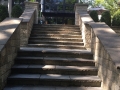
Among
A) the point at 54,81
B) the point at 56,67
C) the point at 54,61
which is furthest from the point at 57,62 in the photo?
the point at 54,81

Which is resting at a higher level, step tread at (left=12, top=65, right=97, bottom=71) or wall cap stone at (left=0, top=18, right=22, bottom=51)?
wall cap stone at (left=0, top=18, right=22, bottom=51)

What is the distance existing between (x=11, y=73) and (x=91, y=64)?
1951mm

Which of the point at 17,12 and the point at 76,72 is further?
the point at 17,12

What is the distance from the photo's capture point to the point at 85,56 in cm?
461

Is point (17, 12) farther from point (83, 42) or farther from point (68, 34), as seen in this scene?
point (83, 42)

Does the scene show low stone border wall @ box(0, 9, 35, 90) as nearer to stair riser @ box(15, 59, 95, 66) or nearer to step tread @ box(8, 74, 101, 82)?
step tread @ box(8, 74, 101, 82)

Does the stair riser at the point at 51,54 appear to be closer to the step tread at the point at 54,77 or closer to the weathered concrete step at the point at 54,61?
the weathered concrete step at the point at 54,61

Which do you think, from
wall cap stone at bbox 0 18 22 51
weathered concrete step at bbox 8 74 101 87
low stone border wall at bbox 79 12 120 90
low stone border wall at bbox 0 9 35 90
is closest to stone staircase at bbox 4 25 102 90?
weathered concrete step at bbox 8 74 101 87

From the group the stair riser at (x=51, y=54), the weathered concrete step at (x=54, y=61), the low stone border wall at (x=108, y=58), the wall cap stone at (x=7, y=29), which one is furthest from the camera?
the stair riser at (x=51, y=54)

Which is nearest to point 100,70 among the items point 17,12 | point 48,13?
point 17,12

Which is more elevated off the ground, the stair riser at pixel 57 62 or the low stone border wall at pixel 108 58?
the low stone border wall at pixel 108 58

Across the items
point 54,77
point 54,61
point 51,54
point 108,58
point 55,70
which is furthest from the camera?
point 51,54

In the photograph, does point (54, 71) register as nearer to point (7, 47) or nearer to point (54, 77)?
point (54, 77)

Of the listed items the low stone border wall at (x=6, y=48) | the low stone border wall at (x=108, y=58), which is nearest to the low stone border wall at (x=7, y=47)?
the low stone border wall at (x=6, y=48)
